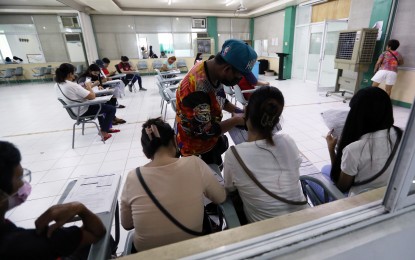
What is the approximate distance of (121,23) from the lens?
400 inches

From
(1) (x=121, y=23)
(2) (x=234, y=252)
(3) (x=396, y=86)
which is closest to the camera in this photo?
(2) (x=234, y=252)

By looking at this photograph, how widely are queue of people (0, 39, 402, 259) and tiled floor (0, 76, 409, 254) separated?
622 mm

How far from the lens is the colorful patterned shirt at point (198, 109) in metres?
1.12

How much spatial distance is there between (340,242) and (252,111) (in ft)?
2.04

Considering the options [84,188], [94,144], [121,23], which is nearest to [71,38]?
[121,23]

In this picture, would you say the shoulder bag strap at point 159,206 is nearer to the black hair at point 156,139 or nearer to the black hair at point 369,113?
the black hair at point 156,139

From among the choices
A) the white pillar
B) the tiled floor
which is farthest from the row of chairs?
the tiled floor

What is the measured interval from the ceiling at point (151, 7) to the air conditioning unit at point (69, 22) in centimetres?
48

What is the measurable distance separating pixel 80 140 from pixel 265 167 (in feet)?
11.3

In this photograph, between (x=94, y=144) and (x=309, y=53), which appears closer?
(x=94, y=144)

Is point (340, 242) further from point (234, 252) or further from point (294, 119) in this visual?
point (294, 119)

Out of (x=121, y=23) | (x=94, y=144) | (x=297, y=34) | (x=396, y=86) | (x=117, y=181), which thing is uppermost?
A: (x=121, y=23)

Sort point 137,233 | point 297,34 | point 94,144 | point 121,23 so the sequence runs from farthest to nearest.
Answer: point 121,23
point 297,34
point 94,144
point 137,233

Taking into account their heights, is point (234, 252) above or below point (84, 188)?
above
